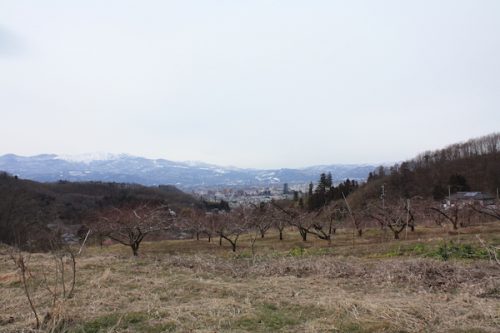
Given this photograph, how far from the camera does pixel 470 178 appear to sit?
62531mm

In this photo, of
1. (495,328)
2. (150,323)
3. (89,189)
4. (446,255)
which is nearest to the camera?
(495,328)

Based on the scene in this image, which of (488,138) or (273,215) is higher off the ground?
(488,138)

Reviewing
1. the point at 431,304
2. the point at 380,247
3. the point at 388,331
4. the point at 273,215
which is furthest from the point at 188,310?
the point at 273,215

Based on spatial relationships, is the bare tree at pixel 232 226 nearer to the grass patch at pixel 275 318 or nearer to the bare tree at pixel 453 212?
the bare tree at pixel 453 212

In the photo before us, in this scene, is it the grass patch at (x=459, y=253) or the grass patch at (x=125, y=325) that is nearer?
the grass patch at (x=125, y=325)

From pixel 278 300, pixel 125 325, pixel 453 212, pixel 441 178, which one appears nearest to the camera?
pixel 125 325

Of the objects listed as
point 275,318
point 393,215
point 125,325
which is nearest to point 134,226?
point 125,325

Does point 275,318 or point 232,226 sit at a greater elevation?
point 275,318

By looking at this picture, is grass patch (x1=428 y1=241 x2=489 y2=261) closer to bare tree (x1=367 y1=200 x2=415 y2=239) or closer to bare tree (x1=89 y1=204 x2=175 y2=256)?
bare tree (x1=367 y1=200 x2=415 y2=239)

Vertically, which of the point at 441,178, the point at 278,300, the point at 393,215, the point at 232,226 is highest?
the point at 441,178

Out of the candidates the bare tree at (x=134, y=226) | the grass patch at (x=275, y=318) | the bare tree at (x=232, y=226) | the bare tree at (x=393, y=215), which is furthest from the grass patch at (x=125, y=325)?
the bare tree at (x=393, y=215)

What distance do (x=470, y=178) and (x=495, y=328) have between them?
66271 mm

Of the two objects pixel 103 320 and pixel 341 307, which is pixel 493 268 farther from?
pixel 103 320

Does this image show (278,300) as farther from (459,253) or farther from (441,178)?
(441,178)
